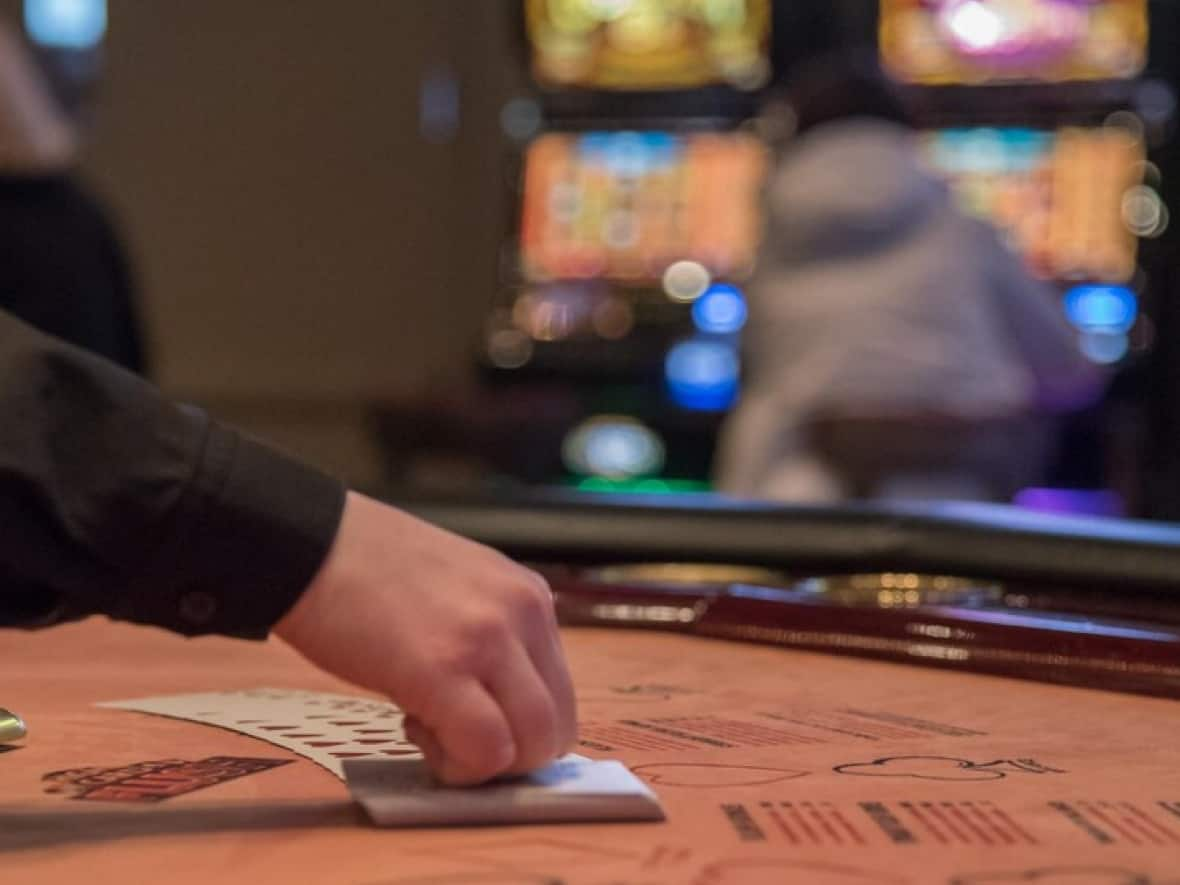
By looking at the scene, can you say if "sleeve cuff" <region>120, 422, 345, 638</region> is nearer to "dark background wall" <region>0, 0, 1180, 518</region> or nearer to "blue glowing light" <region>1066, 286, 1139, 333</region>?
"blue glowing light" <region>1066, 286, 1139, 333</region>

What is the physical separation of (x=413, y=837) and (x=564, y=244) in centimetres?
415

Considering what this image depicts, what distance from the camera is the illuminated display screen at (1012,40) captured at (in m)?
4.41

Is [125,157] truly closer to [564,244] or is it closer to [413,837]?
[564,244]

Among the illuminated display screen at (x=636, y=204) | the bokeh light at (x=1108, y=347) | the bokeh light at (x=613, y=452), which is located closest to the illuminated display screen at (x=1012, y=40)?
the illuminated display screen at (x=636, y=204)

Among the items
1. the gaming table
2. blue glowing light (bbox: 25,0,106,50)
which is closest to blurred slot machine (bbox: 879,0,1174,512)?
blue glowing light (bbox: 25,0,106,50)

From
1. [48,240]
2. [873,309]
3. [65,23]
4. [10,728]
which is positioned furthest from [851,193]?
[65,23]

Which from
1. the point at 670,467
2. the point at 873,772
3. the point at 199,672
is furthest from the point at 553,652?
the point at 670,467

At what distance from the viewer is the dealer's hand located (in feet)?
2.56

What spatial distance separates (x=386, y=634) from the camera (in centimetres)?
78

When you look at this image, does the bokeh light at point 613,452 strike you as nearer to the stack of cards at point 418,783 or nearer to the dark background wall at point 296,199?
the dark background wall at point 296,199

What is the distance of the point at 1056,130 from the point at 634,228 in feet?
3.68

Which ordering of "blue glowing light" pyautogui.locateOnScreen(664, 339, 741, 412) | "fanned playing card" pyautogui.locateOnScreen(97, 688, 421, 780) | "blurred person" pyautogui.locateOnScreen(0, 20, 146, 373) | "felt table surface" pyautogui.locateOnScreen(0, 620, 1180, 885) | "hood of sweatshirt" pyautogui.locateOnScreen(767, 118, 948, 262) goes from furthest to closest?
"blue glowing light" pyautogui.locateOnScreen(664, 339, 741, 412), "hood of sweatshirt" pyautogui.locateOnScreen(767, 118, 948, 262), "blurred person" pyautogui.locateOnScreen(0, 20, 146, 373), "fanned playing card" pyautogui.locateOnScreen(97, 688, 421, 780), "felt table surface" pyautogui.locateOnScreen(0, 620, 1180, 885)

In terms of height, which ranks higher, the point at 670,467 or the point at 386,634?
the point at 386,634

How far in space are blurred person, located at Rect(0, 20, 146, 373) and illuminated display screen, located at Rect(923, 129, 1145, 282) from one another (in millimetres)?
2047
